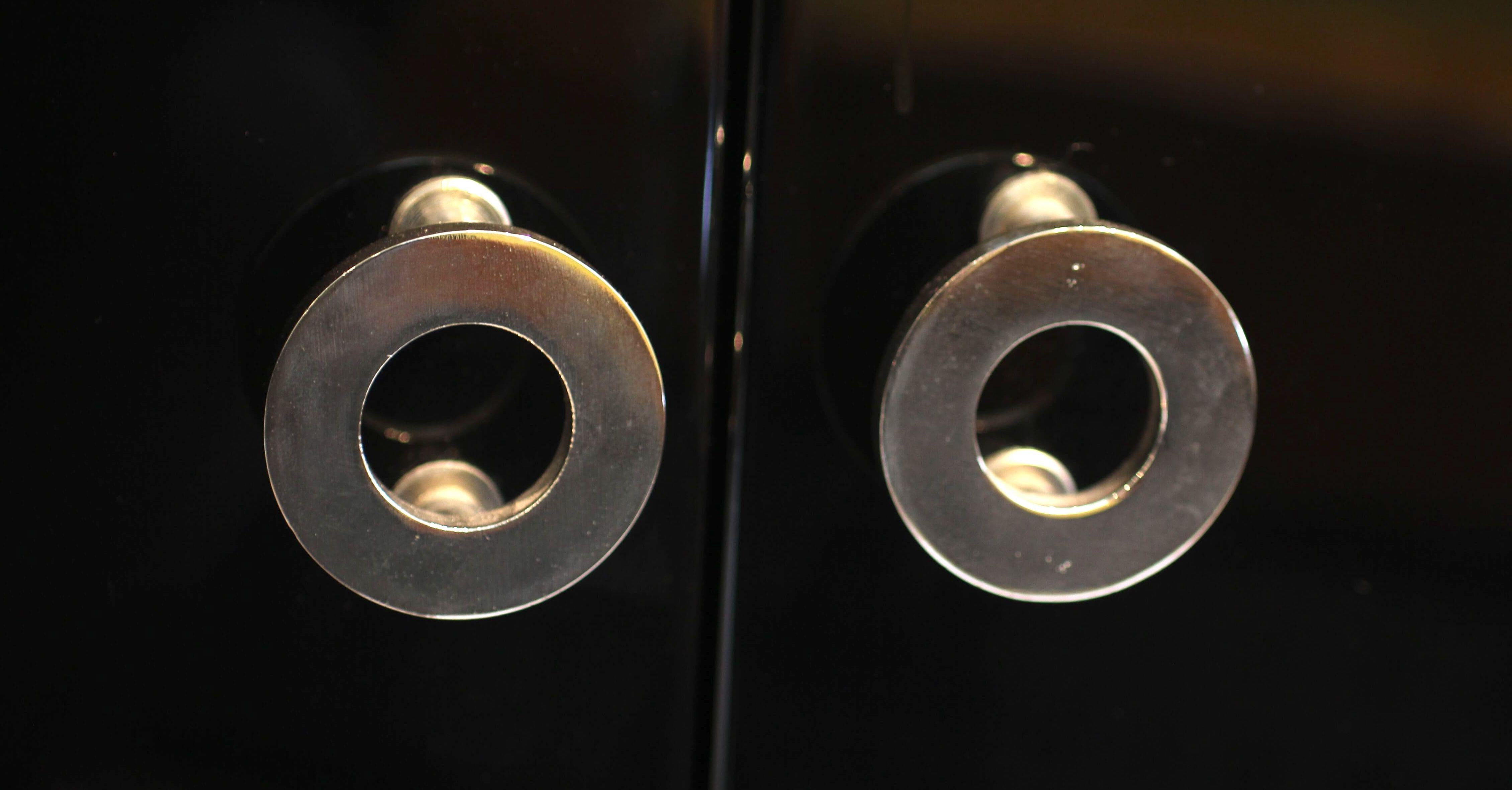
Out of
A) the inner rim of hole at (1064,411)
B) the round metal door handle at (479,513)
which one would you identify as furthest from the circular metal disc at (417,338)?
the inner rim of hole at (1064,411)

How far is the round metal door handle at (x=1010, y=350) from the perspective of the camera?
20cm

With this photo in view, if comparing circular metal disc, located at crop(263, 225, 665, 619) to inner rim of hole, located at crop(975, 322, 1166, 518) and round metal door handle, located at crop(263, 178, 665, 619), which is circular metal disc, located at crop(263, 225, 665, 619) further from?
inner rim of hole, located at crop(975, 322, 1166, 518)

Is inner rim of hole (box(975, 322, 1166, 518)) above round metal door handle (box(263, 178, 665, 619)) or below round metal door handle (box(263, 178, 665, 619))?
above

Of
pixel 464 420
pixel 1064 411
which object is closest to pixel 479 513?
pixel 464 420

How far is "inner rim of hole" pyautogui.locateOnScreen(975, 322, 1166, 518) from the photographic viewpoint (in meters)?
0.25

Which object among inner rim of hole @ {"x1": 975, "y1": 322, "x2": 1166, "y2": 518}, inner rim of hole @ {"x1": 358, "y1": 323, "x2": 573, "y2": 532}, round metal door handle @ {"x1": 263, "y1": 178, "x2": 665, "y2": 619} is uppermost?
inner rim of hole @ {"x1": 975, "y1": 322, "x2": 1166, "y2": 518}

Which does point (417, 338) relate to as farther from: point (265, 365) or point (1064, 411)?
point (1064, 411)

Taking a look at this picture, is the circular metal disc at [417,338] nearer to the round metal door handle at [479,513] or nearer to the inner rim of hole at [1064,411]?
the round metal door handle at [479,513]

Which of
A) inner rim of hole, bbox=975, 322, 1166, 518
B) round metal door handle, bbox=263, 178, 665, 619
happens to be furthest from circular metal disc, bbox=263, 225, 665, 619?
inner rim of hole, bbox=975, 322, 1166, 518

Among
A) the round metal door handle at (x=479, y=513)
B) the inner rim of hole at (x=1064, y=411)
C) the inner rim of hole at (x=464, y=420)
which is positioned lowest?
the round metal door handle at (x=479, y=513)

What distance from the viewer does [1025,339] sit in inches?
8.4

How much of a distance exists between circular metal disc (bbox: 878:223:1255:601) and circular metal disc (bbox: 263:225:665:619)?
0.06 metres

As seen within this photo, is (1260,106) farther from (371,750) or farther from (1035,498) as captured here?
(371,750)

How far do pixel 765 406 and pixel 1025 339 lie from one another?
68 millimetres
